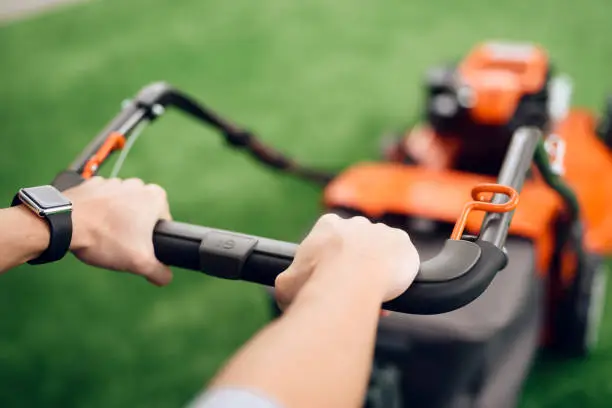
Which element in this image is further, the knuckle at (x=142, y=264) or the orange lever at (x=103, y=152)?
the orange lever at (x=103, y=152)

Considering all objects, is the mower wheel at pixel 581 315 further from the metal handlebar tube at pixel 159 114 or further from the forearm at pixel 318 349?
the forearm at pixel 318 349

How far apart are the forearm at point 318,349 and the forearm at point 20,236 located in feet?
0.90

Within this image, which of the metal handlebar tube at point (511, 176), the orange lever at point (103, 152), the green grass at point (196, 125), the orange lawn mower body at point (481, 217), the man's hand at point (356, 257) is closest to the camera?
the man's hand at point (356, 257)

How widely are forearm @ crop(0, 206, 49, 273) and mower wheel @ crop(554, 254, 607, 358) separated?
2.76 feet

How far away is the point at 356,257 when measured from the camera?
1.77 feet

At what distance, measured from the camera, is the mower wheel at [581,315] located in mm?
1188

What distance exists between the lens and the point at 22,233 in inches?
25.5

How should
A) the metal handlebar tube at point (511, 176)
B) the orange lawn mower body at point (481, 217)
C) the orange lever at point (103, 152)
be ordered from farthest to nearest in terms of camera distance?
the orange lawn mower body at point (481, 217), the orange lever at point (103, 152), the metal handlebar tube at point (511, 176)

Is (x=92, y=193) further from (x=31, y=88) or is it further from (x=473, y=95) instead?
(x=31, y=88)

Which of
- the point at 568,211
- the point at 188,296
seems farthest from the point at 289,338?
the point at 188,296

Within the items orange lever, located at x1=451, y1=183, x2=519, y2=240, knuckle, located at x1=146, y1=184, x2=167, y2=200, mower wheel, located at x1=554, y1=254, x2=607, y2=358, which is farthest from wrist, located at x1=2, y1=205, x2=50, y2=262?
mower wheel, located at x1=554, y1=254, x2=607, y2=358

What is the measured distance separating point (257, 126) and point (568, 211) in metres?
1.10

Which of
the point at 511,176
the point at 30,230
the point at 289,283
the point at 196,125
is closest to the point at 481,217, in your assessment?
the point at 511,176

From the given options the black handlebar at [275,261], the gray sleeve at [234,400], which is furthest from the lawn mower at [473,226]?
the gray sleeve at [234,400]
